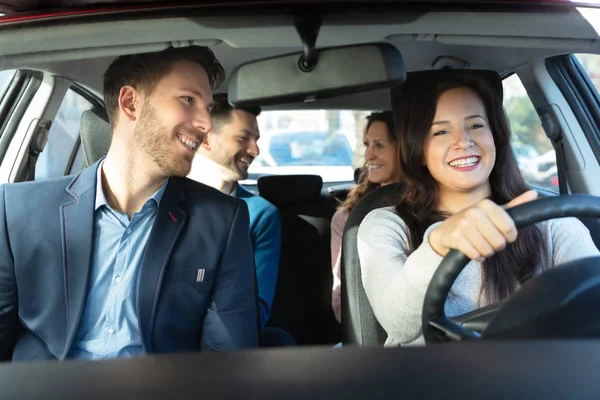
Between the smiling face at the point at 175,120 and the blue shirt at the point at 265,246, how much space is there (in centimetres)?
87

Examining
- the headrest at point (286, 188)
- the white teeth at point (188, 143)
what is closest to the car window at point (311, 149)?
the headrest at point (286, 188)

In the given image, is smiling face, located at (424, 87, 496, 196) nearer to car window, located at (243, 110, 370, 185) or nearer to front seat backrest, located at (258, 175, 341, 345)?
front seat backrest, located at (258, 175, 341, 345)

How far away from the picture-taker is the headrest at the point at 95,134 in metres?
2.47

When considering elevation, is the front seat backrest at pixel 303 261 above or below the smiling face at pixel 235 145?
below

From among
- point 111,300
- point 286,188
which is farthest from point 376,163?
point 111,300

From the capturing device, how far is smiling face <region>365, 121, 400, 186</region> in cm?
345

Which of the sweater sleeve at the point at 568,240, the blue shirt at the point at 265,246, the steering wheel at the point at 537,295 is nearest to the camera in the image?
the steering wheel at the point at 537,295

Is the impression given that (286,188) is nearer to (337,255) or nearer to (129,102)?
(337,255)

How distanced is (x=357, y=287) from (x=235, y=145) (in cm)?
133

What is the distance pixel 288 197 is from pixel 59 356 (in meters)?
2.11

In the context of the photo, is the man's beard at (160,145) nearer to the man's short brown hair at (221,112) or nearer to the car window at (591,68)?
the man's short brown hair at (221,112)

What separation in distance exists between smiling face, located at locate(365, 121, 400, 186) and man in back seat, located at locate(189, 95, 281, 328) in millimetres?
622

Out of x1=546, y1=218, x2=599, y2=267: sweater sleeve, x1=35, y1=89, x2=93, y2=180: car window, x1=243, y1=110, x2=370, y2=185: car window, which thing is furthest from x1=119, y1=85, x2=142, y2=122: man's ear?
x1=243, y1=110, x2=370, y2=185: car window

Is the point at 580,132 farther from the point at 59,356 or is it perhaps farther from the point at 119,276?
the point at 59,356
